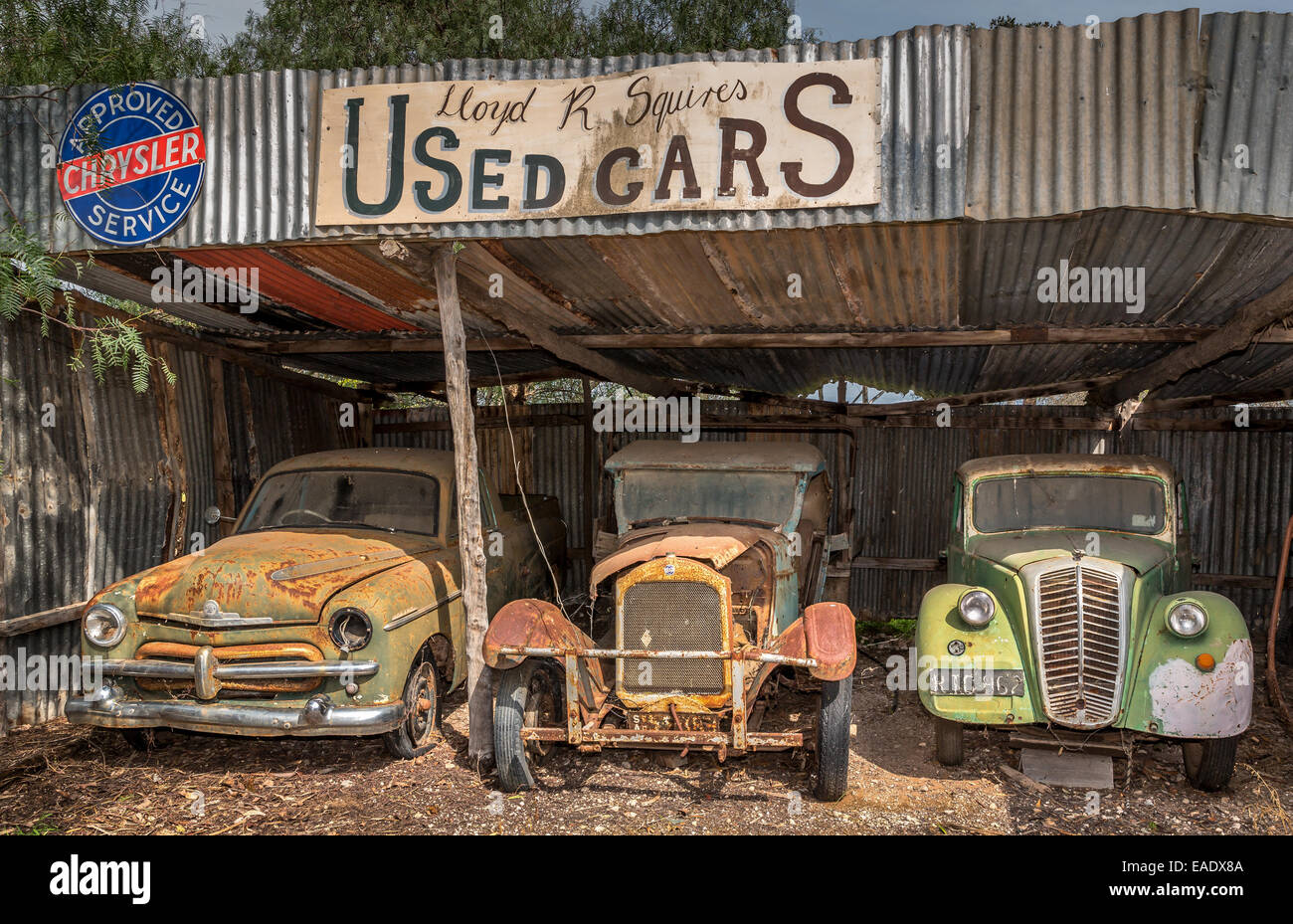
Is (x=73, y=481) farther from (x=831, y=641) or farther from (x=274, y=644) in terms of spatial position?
(x=831, y=641)

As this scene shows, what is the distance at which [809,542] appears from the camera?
21.3 feet

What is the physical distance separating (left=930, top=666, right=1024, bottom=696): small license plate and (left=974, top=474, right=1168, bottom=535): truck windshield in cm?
156

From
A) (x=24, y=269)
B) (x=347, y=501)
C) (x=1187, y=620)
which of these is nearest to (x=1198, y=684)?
(x=1187, y=620)

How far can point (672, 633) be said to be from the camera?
4766 mm

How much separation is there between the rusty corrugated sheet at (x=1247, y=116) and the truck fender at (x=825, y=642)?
110 inches

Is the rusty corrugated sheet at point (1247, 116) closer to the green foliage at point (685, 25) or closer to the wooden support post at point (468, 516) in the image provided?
the wooden support post at point (468, 516)

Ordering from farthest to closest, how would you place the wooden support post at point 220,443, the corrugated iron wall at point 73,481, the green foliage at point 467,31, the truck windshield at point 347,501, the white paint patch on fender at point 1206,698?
the green foliage at point 467,31 → the wooden support post at point 220,443 → the truck windshield at point 347,501 → the corrugated iron wall at point 73,481 → the white paint patch on fender at point 1206,698

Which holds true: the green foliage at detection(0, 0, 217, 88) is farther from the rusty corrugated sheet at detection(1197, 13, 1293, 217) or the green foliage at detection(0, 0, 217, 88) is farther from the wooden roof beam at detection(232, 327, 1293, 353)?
the rusty corrugated sheet at detection(1197, 13, 1293, 217)

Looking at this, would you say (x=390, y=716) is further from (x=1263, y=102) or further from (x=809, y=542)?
(x=1263, y=102)

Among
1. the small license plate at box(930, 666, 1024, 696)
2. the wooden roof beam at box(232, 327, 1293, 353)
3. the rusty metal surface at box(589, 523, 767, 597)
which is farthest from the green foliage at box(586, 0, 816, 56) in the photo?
the small license plate at box(930, 666, 1024, 696)

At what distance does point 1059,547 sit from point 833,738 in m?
2.01

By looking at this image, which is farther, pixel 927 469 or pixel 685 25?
pixel 685 25

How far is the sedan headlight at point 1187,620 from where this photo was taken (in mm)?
4551

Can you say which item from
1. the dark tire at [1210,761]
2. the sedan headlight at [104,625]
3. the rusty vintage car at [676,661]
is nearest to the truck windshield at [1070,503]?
the dark tire at [1210,761]
